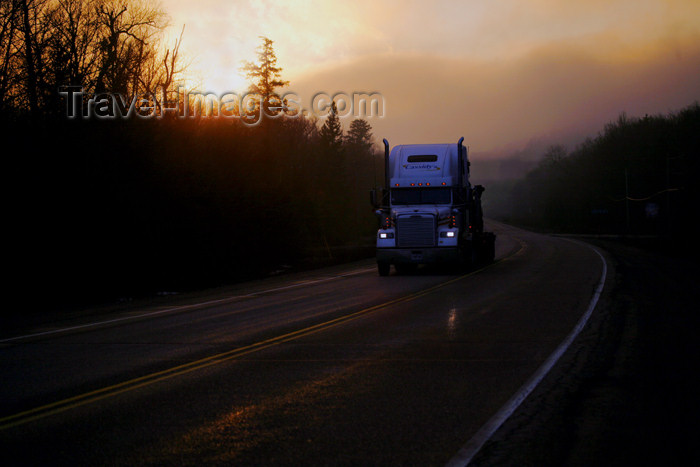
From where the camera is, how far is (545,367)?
8461 millimetres

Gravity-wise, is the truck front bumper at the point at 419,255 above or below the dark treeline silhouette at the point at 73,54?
below

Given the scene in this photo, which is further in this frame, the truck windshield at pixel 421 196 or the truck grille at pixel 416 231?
the truck windshield at pixel 421 196

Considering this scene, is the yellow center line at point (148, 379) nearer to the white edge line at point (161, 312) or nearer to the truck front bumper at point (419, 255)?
the white edge line at point (161, 312)

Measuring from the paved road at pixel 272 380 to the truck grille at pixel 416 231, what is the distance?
8191 millimetres

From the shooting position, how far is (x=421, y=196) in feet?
82.7

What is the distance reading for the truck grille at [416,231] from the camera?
2436cm

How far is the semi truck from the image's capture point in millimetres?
24359

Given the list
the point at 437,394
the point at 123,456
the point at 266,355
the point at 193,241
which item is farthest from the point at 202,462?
the point at 193,241

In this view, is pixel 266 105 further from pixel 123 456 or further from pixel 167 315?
pixel 123 456

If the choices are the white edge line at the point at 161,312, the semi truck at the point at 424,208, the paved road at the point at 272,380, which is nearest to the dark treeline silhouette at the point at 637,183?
the semi truck at the point at 424,208

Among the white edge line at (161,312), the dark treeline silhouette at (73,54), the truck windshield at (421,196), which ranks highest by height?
the dark treeline silhouette at (73,54)

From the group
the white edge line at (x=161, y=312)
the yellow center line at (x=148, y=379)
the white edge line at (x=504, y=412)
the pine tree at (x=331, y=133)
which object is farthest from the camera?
the pine tree at (x=331, y=133)

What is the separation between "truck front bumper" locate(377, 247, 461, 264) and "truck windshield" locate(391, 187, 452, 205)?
190 cm

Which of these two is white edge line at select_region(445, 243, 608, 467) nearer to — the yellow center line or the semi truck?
the yellow center line
